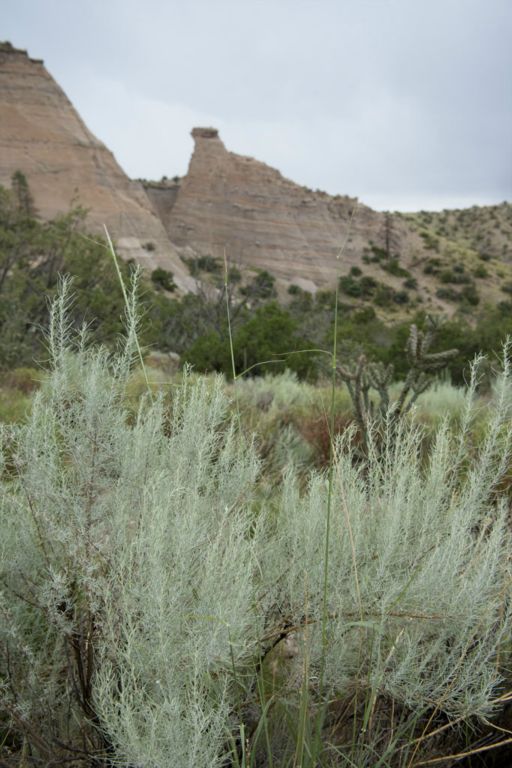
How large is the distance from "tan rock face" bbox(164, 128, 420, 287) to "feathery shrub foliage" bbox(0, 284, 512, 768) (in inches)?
2002

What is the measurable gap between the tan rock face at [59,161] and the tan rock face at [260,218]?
7.33 metres

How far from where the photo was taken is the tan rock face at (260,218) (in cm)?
5378

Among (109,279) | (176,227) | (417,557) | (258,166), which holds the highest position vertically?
(258,166)

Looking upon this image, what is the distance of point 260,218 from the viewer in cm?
5506

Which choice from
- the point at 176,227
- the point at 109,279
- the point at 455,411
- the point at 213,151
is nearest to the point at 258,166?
the point at 213,151

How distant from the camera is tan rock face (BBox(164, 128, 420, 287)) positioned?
176 ft

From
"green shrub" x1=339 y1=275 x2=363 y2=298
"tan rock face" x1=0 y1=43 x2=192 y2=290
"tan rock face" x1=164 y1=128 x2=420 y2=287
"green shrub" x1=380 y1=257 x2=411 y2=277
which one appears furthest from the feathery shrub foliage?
"green shrub" x1=380 y1=257 x2=411 y2=277

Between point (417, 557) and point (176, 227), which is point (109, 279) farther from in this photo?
point (176, 227)

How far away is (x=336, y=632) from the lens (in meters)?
2.05

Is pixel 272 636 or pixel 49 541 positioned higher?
pixel 49 541

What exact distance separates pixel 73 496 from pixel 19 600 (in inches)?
20.9

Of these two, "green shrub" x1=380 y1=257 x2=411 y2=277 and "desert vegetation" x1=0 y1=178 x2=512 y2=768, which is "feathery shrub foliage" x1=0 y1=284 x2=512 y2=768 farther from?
"green shrub" x1=380 y1=257 x2=411 y2=277

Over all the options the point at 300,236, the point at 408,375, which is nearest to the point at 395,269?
the point at 300,236

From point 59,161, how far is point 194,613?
158 ft
